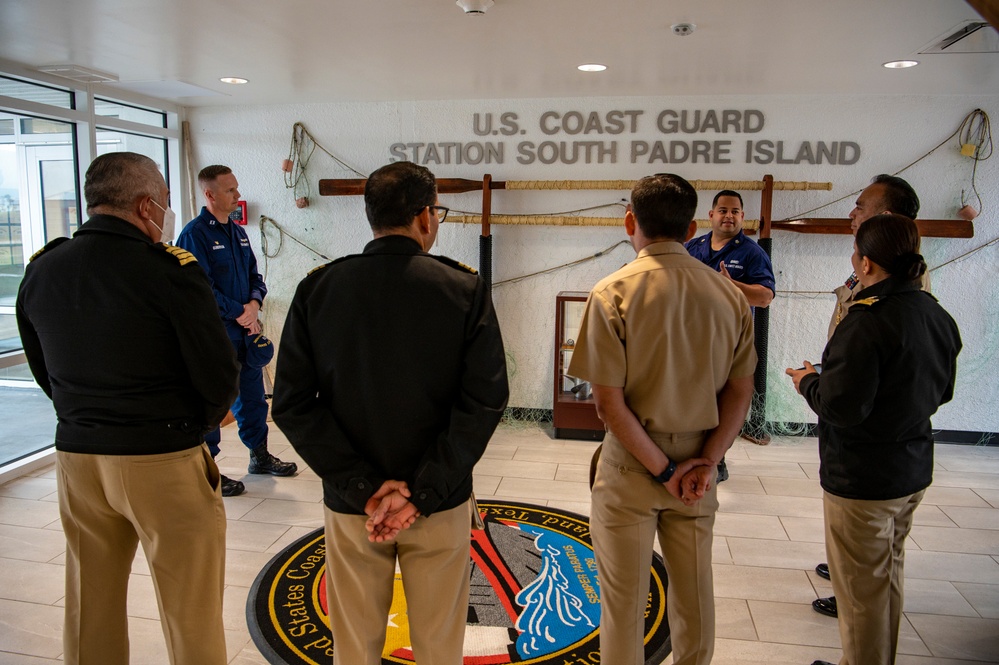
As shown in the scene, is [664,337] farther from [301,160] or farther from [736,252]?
[301,160]

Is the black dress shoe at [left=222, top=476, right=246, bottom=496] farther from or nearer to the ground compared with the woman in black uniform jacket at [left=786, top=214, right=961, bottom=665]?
nearer to the ground

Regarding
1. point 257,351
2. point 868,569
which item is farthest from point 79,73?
point 868,569

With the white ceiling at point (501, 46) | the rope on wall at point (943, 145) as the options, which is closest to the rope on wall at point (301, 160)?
the white ceiling at point (501, 46)

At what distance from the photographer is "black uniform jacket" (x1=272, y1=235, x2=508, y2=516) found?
163 cm

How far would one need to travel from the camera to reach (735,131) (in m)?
5.11

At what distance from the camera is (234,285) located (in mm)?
3994

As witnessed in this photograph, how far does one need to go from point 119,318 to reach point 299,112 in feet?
13.8

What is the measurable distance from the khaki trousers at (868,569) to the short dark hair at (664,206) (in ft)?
3.14

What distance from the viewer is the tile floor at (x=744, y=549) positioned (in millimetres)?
2613

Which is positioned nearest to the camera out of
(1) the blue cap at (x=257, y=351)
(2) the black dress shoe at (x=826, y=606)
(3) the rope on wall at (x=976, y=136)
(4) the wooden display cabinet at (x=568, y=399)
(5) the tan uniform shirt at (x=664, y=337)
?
(5) the tan uniform shirt at (x=664, y=337)

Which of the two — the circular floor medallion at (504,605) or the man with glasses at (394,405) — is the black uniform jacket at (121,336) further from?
the circular floor medallion at (504,605)

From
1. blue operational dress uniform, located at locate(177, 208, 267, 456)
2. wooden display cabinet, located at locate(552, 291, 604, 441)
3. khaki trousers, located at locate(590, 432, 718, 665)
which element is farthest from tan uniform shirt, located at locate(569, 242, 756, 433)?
wooden display cabinet, located at locate(552, 291, 604, 441)

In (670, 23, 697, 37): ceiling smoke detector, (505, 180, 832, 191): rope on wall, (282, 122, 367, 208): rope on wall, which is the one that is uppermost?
(670, 23, 697, 37): ceiling smoke detector

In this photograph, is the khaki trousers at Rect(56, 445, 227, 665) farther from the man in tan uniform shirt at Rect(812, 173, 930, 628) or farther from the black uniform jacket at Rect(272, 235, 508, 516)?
the man in tan uniform shirt at Rect(812, 173, 930, 628)
